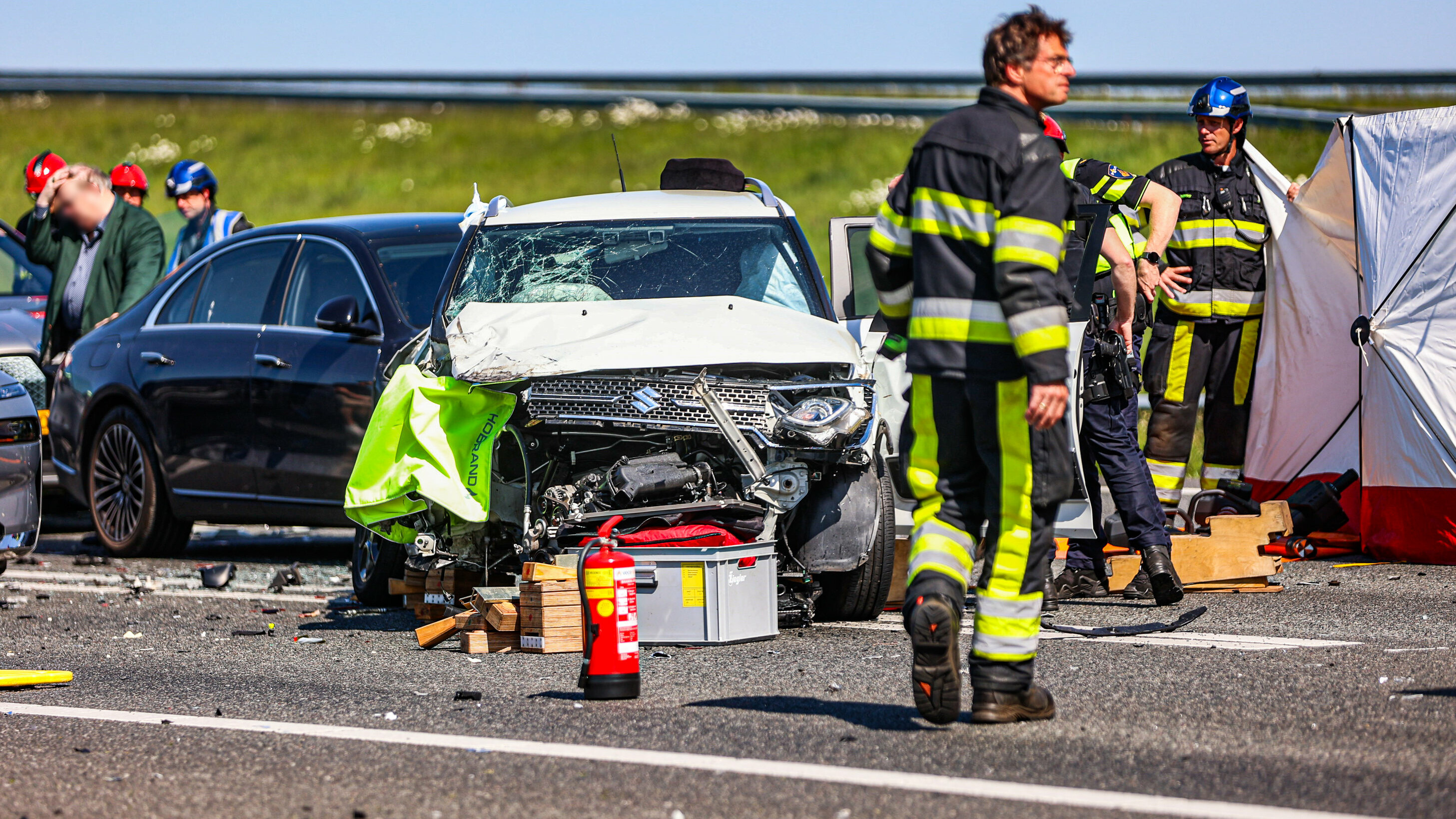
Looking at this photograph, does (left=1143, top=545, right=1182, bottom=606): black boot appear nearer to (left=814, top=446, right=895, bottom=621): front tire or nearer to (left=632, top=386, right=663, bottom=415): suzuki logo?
(left=814, top=446, right=895, bottom=621): front tire

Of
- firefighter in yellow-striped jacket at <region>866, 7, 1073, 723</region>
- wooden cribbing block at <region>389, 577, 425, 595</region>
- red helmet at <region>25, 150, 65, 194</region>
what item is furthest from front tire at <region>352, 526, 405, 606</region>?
red helmet at <region>25, 150, 65, 194</region>

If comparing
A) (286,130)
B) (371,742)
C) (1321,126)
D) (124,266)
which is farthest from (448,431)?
(286,130)

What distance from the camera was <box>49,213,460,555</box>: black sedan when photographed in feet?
27.8

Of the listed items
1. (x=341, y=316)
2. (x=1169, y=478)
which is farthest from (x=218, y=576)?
(x=1169, y=478)

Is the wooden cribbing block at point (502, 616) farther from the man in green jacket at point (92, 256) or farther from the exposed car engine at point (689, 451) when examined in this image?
the man in green jacket at point (92, 256)

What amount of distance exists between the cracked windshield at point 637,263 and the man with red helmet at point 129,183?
7.11 m

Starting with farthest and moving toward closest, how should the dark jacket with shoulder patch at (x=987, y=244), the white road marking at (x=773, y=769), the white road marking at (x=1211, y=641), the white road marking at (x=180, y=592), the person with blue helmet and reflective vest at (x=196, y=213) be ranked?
the person with blue helmet and reflective vest at (x=196, y=213)
the white road marking at (x=180, y=592)
the white road marking at (x=1211, y=641)
the dark jacket with shoulder patch at (x=987, y=244)
the white road marking at (x=773, y=769)

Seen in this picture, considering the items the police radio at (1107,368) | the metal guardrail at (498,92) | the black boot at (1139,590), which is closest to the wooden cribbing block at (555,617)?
the police radio at (1107,368)

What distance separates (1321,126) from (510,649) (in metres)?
20.1

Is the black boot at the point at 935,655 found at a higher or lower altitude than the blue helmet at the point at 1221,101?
lower

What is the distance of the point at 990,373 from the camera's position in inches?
186

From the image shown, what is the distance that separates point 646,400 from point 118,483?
193 inches

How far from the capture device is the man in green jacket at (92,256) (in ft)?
37.5

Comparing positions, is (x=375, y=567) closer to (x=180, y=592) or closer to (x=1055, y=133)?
(x=180, y=592)
